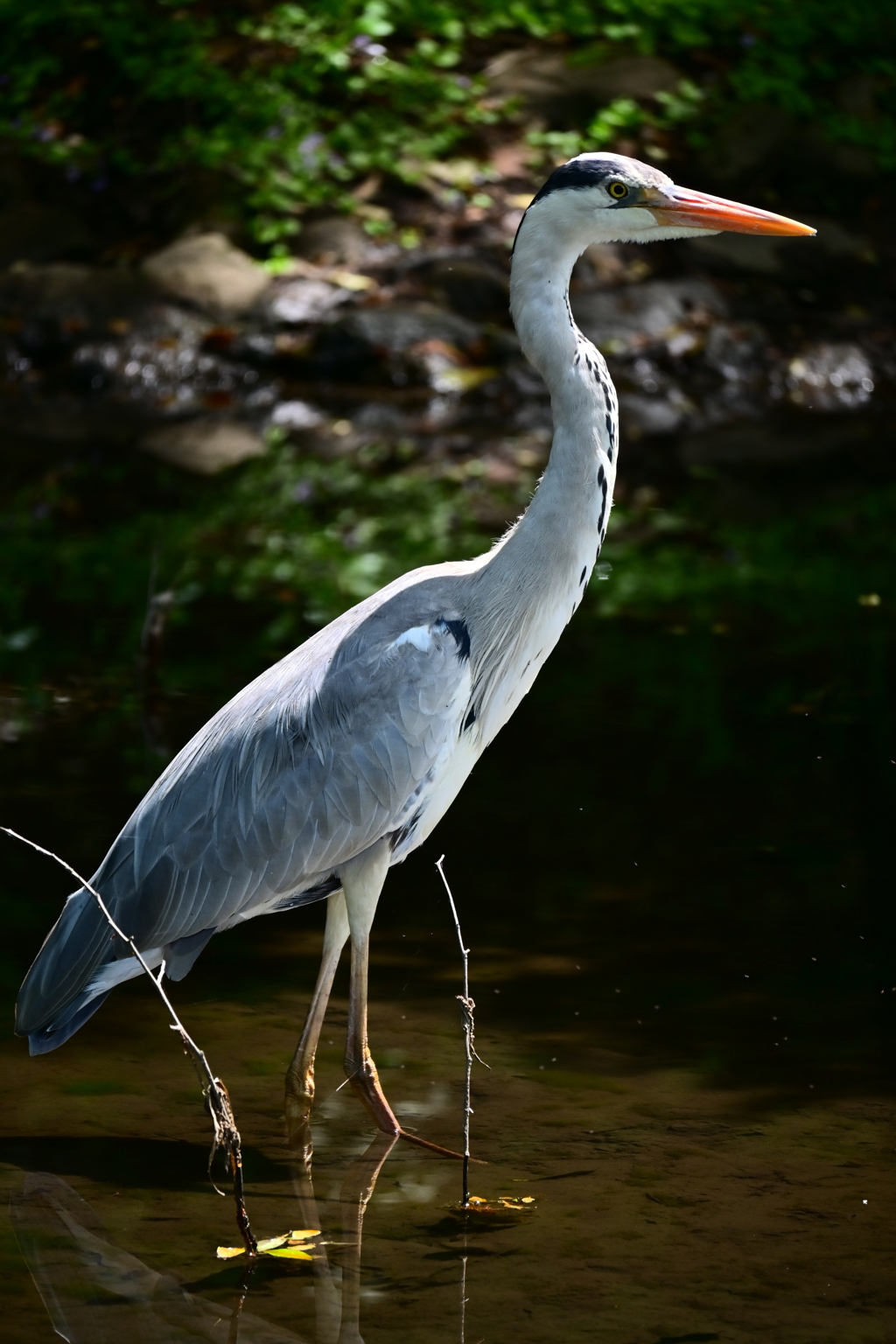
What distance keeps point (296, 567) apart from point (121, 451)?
3805mm

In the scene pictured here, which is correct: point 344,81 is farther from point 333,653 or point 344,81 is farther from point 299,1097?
point 299,1097

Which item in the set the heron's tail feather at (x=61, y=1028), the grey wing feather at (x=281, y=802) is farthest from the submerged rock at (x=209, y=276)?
the heron's tail feather at (x=61, y=1028)

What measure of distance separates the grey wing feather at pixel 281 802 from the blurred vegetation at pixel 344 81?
40.6ft

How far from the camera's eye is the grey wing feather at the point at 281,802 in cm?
447

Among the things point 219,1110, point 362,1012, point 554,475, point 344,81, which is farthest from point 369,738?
point 344,81

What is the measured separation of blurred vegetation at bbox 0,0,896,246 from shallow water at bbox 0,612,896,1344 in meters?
10.9

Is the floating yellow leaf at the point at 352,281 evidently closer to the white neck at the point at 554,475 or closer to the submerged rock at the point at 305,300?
the submerged rock at the point at 305,300

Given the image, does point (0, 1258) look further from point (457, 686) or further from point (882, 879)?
point (882, 879)

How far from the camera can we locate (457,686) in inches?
178

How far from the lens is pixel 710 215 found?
4.61 meters

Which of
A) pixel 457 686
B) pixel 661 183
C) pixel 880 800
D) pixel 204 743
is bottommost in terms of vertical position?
pixel 880 800

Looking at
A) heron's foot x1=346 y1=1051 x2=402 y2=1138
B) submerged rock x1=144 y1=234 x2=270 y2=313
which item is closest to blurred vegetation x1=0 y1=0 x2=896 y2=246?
submerged rock x1=144 y1=234 x2=270 y2=313

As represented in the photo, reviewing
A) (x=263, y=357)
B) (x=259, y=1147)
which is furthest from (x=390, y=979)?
(x=263, y=357)

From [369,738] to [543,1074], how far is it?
103 cm
